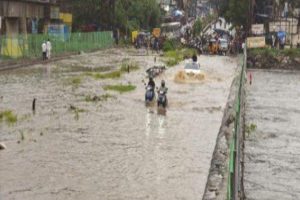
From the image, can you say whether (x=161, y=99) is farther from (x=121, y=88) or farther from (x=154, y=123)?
(x=121, y=88)

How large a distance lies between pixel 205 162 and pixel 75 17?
61.1 meters

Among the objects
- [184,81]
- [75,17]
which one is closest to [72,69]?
[184,81]

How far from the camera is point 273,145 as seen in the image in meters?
22.2

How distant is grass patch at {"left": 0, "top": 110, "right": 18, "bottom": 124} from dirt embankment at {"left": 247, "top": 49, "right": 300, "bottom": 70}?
1537 inches

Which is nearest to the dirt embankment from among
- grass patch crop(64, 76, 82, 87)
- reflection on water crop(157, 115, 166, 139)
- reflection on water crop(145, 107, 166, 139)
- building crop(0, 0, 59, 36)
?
building crop(0, 0, 59, 36)

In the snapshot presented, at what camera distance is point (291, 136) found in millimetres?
24047

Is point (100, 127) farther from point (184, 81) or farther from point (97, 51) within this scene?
point (97, 51)

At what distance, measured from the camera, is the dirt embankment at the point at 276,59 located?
58.5 m

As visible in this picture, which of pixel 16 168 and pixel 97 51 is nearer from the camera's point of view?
pixel 16 168

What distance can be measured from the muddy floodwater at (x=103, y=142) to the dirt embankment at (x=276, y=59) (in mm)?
25668

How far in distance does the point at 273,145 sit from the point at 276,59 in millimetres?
37378

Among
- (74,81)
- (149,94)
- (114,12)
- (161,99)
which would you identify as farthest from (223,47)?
(161,99)

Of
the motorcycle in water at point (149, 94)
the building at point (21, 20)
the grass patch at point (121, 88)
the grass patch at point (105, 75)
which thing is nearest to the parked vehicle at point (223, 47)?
the building at point (21, 20)

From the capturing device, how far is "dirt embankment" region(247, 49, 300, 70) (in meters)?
58.5
